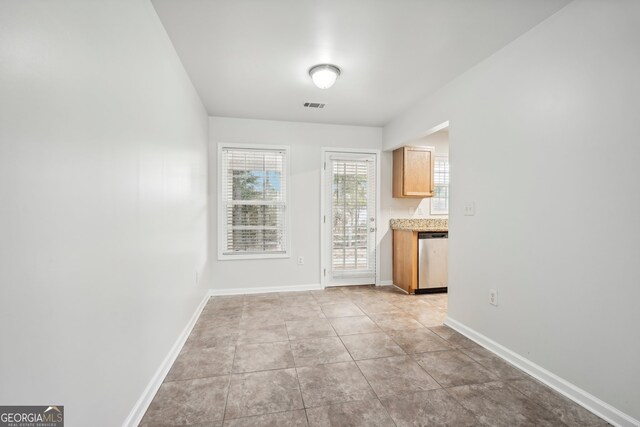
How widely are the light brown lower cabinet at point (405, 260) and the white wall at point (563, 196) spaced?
129cm

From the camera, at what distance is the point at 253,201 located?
421 cm

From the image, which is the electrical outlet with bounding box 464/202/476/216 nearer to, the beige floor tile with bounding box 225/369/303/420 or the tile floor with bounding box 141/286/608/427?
the tile floor with bounding box 141/286/608/427

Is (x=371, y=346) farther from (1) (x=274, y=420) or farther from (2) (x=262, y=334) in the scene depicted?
(1) (x=274, y=420)

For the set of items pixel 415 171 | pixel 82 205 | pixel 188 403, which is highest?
pixel 415 171

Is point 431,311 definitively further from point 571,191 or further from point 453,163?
point 571,191

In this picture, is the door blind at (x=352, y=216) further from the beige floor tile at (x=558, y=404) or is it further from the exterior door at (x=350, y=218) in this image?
the beige floor tile at (x=558, y=404)

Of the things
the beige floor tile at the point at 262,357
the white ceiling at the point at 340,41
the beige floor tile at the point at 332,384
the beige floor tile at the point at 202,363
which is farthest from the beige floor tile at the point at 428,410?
the white ceiling at the point at 340,41

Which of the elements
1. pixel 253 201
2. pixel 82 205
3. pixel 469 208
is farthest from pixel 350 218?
pixel 82 205

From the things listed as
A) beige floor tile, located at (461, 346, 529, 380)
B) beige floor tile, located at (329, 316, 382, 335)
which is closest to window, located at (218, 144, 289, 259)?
beige floor tile, located at (329, 316, 382, 335)

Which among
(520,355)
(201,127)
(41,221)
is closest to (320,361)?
(520,355)

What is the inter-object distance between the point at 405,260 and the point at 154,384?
3286 mm

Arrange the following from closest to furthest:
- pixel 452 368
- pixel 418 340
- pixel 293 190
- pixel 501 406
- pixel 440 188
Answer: pixel 501 406, pixel 452 368, pixel 418 340, pixel 293 190, pixel 440 188

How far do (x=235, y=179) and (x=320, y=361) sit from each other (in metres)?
2.74

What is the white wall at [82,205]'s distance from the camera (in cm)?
83
